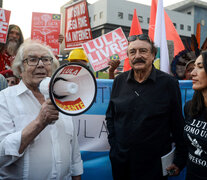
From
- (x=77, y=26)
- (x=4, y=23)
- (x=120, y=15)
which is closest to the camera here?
(x=4, y=23)

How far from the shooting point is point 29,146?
1.47 metres

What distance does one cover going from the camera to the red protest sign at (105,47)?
3928 mm

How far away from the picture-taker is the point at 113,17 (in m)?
29.9

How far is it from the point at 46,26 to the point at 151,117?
3.88m

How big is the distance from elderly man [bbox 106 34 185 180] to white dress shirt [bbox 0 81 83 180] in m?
0.45

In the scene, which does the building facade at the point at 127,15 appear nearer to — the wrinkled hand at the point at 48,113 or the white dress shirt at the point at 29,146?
the white dress shirt at the point at 29,146

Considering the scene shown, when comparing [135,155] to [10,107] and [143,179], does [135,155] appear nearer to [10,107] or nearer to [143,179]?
[143,179]

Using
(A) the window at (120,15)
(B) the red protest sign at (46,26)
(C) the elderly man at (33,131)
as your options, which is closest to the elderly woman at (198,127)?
(C) the elderly man at (33,131)

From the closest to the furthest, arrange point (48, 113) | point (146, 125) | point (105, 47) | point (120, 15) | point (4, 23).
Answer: point (48, 113)
point (146, 125)
point (4, 23)
point (105, 47)
point (120, 15)

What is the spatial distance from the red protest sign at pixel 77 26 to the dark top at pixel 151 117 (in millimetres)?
3174

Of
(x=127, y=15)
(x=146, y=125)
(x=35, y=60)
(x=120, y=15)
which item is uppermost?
(x=127, y=15)

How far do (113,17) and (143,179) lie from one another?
30.0m

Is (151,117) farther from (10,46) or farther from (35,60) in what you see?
(10,46)

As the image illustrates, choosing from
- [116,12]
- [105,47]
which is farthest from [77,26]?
[116,12]
